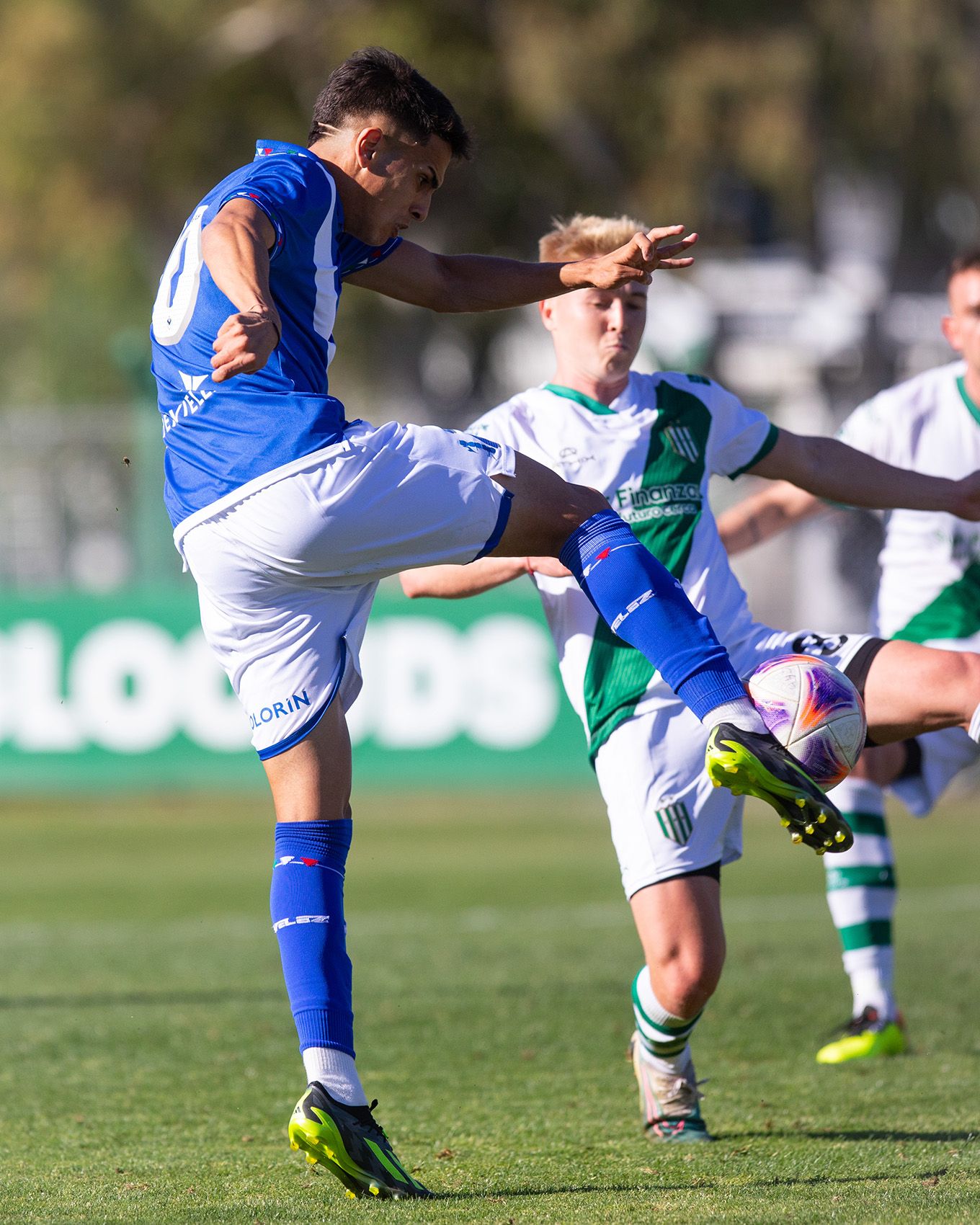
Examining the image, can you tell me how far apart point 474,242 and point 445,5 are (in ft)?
14.3

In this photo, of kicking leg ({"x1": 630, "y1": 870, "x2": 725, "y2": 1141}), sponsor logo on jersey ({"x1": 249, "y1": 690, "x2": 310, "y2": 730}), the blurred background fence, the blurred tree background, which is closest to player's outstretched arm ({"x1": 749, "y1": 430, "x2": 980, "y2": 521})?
kicking leg ({"x1": 630, "y1": 870, "x2": 725, "y2": 1141})

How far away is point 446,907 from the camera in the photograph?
31.3 ft

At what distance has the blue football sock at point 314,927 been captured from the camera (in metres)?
3.78

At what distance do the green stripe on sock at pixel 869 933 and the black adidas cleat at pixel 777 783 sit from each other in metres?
2.45

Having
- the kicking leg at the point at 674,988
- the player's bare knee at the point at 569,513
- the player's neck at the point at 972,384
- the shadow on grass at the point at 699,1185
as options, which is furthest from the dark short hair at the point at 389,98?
the player's neck at the point at 972,384

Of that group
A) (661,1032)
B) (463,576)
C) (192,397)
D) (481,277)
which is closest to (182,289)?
(192,397)

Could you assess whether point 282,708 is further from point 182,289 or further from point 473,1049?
point 473,1049

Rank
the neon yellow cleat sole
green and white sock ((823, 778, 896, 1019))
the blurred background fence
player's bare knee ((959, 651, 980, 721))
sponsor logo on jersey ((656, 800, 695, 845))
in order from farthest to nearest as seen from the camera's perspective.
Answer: the blurred background fence, green and white sock ((823, 778, 896, 1019)), the neon yellow cleat sole, sponsor logo on jersey ((656, 800, 695, 845)), player's bare knee ((959, 651, 980, 721))

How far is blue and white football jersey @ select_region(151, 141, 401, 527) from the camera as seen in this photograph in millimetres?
3641

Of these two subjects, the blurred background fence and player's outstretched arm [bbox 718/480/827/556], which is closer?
player's outstretched arm [bbox 718/480/827/556]

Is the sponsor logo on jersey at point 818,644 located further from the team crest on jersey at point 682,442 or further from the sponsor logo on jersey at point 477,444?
the sponsor logo on jersey at point 477,444

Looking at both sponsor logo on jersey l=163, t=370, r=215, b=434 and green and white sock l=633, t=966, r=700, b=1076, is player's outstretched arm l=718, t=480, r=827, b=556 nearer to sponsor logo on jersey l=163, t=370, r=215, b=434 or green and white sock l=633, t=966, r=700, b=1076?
green and white sock l=633, t=966, r=700, b=1076

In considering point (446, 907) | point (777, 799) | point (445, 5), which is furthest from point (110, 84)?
point (777, 799)

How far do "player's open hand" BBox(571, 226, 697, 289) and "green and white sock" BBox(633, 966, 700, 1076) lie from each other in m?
1.75
